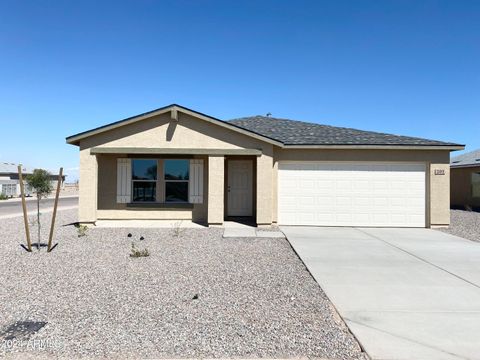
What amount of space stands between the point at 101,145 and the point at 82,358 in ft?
31.3

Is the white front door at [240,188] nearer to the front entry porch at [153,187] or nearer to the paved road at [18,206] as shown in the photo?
the front entry porch at [153,187]

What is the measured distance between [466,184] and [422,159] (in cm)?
1243

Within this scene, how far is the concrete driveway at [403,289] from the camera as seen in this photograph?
136 inches

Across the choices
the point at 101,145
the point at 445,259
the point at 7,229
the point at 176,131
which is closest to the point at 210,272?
the point at 445,259

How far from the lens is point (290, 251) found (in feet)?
25.8

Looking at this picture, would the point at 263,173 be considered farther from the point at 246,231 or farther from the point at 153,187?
the point at 153,187

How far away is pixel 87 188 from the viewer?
37.1 feet

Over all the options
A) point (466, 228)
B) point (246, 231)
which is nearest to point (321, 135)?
point (246, 231)

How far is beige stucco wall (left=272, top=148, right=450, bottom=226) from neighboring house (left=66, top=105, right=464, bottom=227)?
4 cm

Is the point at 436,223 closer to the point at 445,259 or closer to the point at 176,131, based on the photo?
the point at 445,259

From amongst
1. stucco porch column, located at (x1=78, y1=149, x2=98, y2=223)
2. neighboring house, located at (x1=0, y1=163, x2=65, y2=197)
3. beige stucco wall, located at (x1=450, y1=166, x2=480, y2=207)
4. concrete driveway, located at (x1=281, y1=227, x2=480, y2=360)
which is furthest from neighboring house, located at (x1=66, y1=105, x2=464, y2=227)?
neighboring house, located at (x1=0, y1=163, x2=65, y2=197)

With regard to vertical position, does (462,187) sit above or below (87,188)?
above

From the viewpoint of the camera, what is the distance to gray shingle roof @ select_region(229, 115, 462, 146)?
1190 cm

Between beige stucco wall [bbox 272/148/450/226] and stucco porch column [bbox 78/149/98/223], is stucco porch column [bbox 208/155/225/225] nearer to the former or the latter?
beige stucco wall [bbox 272/148/450/226]
